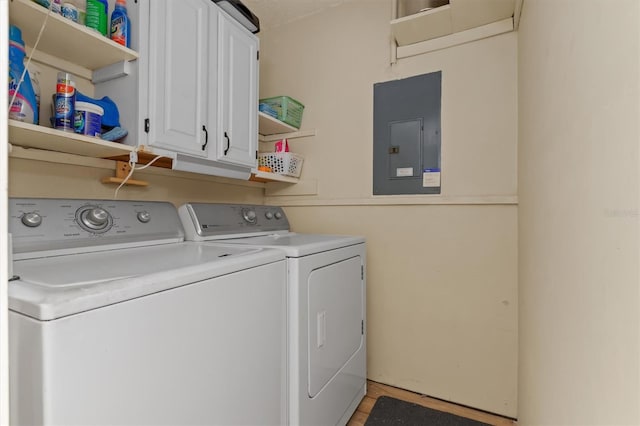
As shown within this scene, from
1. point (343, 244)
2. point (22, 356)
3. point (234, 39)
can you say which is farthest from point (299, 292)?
point (234, 39)

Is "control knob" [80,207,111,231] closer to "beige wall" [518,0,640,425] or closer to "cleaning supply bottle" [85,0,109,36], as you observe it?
"cleaning supply bottle" [85,0,109,36]

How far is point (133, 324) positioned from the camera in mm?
707

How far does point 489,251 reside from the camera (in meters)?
1.80

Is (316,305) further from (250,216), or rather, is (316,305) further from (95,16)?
(95,16)

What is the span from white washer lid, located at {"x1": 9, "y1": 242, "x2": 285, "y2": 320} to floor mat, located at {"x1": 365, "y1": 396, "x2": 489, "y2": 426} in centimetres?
121

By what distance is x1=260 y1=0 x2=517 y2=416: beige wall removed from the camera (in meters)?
1.77

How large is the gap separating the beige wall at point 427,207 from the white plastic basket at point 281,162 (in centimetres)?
12

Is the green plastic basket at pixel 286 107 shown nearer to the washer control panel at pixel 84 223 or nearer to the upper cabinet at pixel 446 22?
the upper cabinet at pixel 446 22

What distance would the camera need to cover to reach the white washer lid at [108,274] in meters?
→ 0.61

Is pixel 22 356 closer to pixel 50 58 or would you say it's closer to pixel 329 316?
pixel 329 316

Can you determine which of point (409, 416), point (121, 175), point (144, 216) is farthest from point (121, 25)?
point (409, 416)

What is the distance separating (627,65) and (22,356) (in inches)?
43.9

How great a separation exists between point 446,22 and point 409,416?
2.24 metres

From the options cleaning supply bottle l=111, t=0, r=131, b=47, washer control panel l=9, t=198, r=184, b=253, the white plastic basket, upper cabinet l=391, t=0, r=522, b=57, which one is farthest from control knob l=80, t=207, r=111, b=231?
upper cabinet l=391, t=0, r=522, b=57
